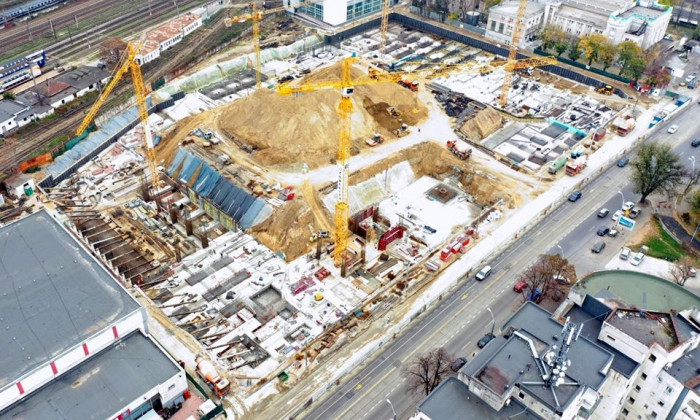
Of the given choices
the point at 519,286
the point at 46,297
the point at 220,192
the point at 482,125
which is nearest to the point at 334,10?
the point at 482,125

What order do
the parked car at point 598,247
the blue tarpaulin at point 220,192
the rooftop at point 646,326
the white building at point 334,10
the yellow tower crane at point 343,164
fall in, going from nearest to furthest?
the rooftop at point 646,326 → the yellow tower crane at point 343,164 → the parked car at point 598,247 → the blue tarpaulin at point 220,192 → the white building at point 334,10

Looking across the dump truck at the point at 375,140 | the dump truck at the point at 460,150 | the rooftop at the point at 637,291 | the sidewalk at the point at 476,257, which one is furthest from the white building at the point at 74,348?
the dump truck at the point at 460,150

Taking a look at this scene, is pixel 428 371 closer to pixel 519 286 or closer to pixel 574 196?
pixel 519 286

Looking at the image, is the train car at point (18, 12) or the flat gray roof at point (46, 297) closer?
the flat gray roof at point (46, 297)

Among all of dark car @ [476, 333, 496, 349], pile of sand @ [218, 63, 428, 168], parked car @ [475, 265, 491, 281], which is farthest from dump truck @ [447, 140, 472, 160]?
dark car @ [476, 333, 496, 349]

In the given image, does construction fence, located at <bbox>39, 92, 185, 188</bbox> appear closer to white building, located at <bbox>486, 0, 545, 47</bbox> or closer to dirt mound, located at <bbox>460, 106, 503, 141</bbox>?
dirt mound, located at <bbox>460, 106, 503, 141</bbox>

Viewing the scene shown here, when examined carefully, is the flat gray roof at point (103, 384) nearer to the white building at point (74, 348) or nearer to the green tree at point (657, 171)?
the white building at point (74, 348)

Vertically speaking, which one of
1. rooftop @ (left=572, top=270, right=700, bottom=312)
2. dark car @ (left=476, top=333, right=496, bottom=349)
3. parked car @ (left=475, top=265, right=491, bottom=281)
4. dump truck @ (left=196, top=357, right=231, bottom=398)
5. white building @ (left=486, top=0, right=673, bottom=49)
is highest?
white building @ (left=486, top=0, right=673, bottom=49)

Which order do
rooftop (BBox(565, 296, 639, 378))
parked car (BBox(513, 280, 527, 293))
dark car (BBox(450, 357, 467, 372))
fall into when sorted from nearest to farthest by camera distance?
1. rooftop (BBox(565, 296, 639, 378))
2. dark car (BBox(450, 357, 467, 372))
3. parked car (BBox(513, 280, 527, 293))
